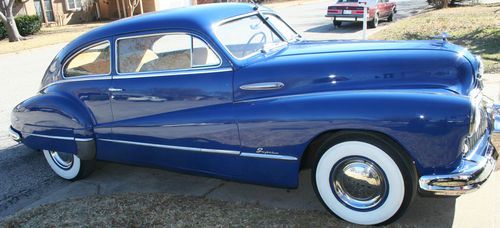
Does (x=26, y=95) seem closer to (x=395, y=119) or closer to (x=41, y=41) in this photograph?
(x=395, y=119)

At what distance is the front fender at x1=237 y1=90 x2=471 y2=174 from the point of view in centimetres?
291

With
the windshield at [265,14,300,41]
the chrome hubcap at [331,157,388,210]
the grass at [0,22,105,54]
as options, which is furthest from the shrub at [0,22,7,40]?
the chrome hubcap at [331,157,388,210]

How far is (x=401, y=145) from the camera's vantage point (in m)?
3.04

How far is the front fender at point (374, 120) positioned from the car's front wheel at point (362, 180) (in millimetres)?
129

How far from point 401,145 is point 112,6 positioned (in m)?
30.3

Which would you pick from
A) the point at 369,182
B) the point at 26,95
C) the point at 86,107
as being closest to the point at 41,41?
the point at 26,95

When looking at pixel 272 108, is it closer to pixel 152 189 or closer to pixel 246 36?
pixel 246 36

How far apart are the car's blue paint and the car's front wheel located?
143mm

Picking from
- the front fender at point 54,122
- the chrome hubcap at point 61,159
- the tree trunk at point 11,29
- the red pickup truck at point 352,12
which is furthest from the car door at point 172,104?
the tree trunk at point 11,29

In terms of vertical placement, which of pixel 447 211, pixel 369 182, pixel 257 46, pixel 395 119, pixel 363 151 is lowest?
pixel 447 211

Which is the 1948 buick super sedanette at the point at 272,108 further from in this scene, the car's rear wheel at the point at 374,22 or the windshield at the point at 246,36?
the car's rear wheel at the point at 374,22

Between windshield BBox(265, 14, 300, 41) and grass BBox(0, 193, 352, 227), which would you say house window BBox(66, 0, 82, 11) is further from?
grass BBox(0, 193, 352, 227)

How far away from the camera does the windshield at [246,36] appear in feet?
12.6

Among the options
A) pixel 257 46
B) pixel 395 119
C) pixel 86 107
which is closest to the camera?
pixel 395 119
